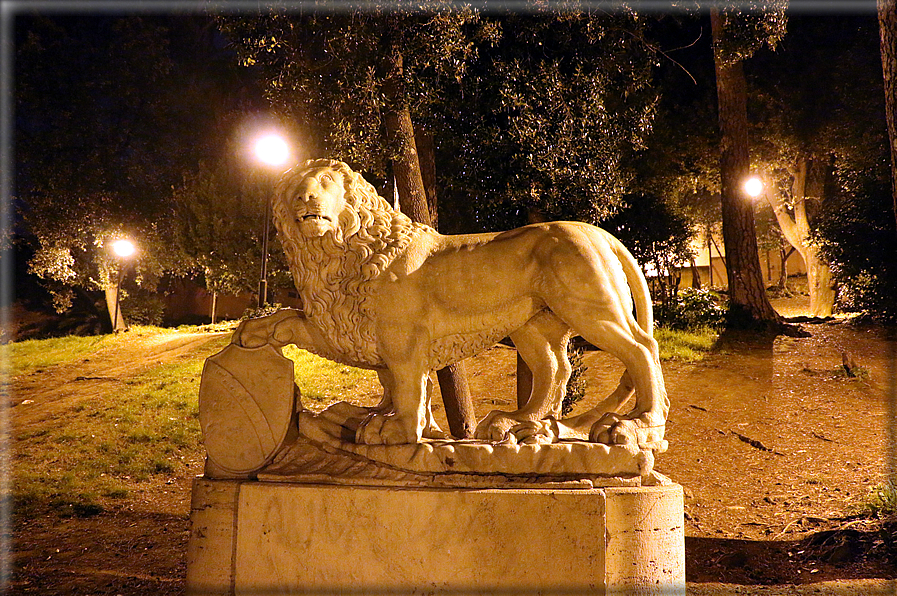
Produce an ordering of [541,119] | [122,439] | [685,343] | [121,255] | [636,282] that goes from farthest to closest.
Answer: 1. [121,255]
2. [685,343]
3. [122,439]
4. [541,119]
5. [636,282]

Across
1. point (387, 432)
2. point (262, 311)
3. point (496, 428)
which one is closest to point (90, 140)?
point (262, 311)

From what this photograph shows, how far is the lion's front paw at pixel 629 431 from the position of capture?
348 centimetres

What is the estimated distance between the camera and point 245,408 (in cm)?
383

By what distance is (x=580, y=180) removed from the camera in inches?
234

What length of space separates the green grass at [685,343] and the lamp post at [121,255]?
1023 cm

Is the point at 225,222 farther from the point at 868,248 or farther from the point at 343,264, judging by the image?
the point at 343,264

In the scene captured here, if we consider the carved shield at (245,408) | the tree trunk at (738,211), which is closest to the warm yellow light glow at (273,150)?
the carved shield at (245,408)

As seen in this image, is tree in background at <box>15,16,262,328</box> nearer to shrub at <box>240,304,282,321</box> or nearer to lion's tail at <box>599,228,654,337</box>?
shrub at <box>240,304,282,321</box>

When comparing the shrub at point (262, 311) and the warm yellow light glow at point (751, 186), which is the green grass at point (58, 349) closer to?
the shrub at point (262, 311)

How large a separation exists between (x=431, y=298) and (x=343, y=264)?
0.49 metres

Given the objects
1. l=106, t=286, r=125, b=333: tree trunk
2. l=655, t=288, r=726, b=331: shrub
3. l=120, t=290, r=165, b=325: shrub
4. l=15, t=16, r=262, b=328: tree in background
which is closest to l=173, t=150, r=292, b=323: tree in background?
l=15, t=16, r=262, b=328: tree in background

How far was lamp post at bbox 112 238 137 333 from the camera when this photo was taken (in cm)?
1448

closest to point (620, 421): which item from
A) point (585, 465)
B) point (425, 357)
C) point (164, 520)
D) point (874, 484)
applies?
point (585, 465)

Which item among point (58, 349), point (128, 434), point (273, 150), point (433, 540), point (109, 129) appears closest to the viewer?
point (433, 540)
